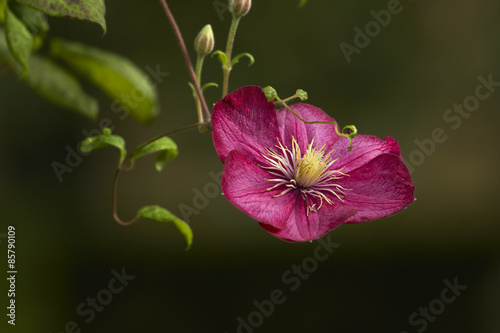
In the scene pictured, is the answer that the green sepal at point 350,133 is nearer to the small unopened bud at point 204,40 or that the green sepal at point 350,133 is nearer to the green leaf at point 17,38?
the small unopened bud at point 204,40

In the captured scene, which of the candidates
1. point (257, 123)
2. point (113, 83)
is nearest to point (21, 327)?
point (113, 83)

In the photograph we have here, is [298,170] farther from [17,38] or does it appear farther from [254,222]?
[254,222]

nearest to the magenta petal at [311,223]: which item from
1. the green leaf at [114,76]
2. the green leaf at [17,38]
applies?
the green leaf at [17,38]

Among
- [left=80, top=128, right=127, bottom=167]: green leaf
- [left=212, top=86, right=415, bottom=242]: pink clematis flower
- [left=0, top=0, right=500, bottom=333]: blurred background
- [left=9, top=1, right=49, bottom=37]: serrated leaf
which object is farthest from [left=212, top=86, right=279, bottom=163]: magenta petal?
[left=0, top=0, right=500, bottom=333]: blurred background

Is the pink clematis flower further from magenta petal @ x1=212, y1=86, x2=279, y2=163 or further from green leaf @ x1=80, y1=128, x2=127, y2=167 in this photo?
green leaf @ x1=80, y1=128, x2=127, y2=167

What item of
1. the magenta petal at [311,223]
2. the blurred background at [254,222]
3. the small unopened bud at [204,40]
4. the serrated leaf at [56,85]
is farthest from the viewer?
the blurred background at [254,222]
